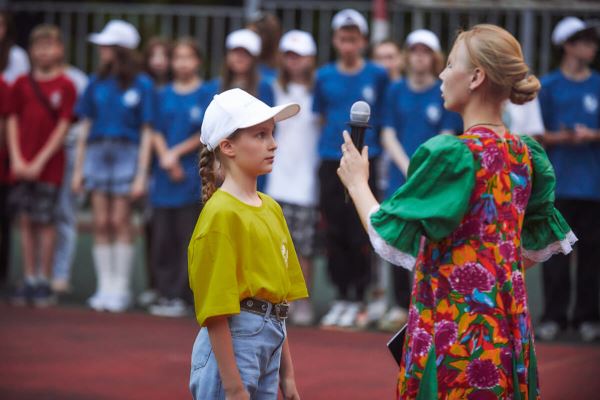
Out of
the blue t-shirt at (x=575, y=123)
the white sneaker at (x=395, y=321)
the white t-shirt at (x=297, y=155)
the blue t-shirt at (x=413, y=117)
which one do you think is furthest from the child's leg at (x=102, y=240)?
the blue t-shirt at (x=575, y=123)

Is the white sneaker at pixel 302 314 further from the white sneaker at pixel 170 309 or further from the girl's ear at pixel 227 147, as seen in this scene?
the girl's ear at pixel 227 147

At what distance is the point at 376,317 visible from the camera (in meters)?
8.50

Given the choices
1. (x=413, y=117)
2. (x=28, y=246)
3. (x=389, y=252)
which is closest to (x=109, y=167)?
(x=28, y=246)

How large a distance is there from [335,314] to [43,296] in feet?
7.98

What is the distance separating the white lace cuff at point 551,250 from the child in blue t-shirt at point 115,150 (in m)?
5.36

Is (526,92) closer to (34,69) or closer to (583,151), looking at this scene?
(583,151)

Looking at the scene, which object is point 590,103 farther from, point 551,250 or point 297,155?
point 551,250

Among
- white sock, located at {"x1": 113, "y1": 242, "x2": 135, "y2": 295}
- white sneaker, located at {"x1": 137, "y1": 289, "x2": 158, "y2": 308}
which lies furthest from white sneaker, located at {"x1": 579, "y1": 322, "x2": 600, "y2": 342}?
white sock, located at {"x1": 113, "y1": 242, "x2": 135, "y2": 295}

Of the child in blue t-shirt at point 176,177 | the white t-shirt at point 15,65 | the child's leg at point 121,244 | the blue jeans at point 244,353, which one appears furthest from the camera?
the white t-shirt at point 15,65

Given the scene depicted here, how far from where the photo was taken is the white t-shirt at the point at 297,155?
8383mm

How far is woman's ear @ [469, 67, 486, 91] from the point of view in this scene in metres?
3.63

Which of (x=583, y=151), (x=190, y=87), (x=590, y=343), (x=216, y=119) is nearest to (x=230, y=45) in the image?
(x=190, y=87)

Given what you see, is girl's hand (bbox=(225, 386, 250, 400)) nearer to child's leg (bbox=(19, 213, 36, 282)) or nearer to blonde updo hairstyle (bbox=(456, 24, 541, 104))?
blonde updo hairstyle (bbox=(456, 24, 541, 104))

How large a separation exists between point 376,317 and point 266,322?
16.1 ft
